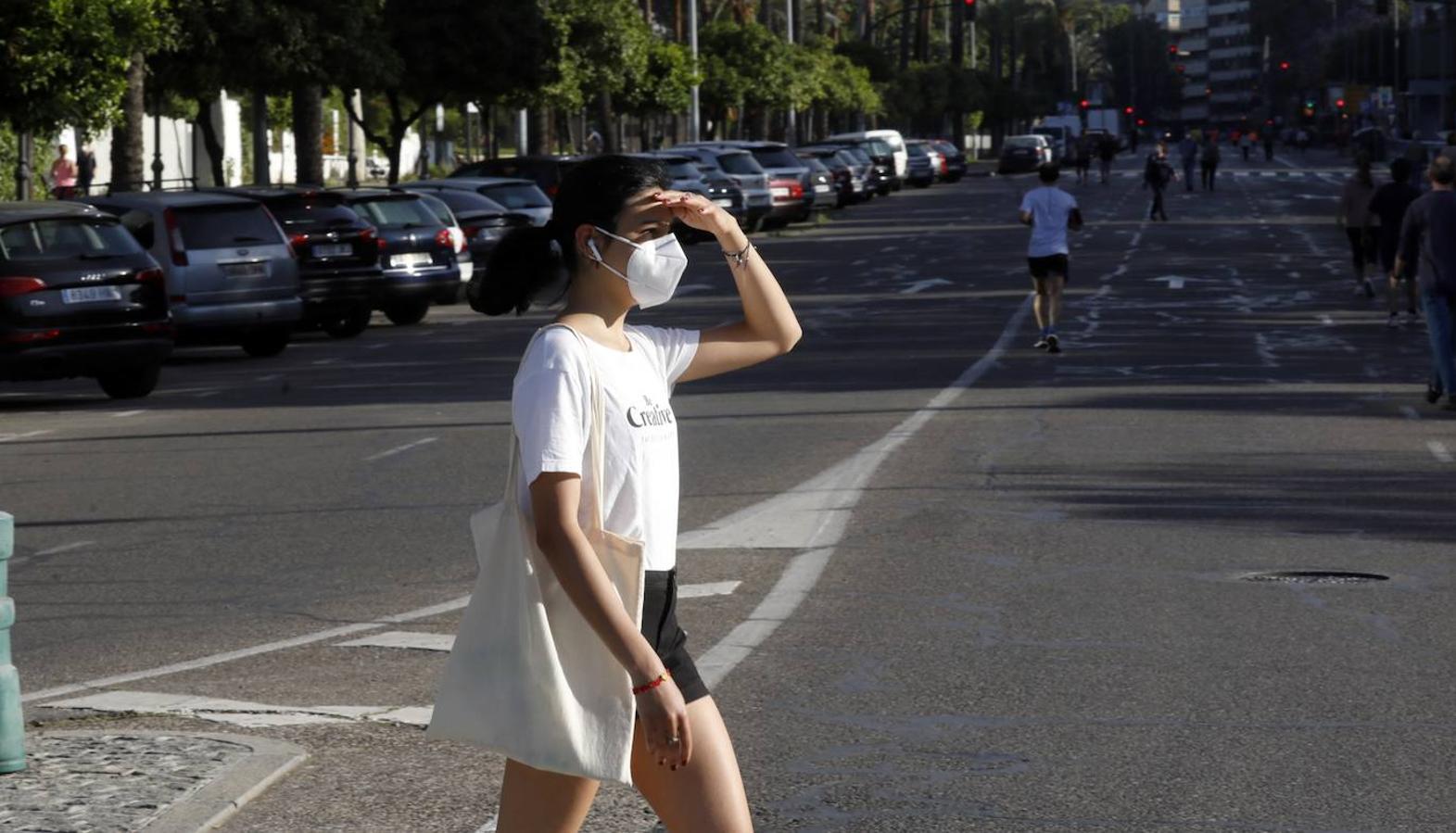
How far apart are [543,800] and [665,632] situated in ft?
1.20

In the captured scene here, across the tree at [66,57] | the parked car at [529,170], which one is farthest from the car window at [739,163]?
the tree at [66,57]

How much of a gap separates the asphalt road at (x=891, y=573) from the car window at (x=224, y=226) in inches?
54.9

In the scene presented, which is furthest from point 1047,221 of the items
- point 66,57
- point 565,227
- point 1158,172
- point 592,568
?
point 1158,172

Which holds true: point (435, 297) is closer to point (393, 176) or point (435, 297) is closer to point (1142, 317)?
point (1142, 317)

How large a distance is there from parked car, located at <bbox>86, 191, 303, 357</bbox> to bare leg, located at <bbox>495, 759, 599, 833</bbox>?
19.4 m

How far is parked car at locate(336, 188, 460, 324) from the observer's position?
2783 cm

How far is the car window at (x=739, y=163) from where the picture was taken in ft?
160

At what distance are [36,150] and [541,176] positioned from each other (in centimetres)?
1536

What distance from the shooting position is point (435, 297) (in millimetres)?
29078

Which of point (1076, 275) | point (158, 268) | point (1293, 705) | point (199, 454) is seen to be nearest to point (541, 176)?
point (1076, 275)

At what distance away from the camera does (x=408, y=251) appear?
28.1m

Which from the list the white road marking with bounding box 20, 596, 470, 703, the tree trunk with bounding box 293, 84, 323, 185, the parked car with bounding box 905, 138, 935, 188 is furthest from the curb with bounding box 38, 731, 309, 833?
the parked car with bounding box 905, 138, 935, 188

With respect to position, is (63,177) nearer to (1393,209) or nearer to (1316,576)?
(1393,209)

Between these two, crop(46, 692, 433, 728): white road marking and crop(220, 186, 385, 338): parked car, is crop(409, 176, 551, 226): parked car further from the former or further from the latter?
crop(46, 692, 433, 728): white road marking
